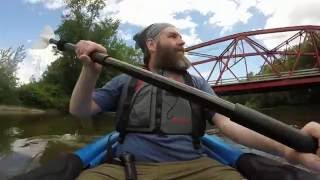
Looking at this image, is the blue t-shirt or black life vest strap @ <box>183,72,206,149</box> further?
black life vest strap @ <box>183,72,206,149</box>

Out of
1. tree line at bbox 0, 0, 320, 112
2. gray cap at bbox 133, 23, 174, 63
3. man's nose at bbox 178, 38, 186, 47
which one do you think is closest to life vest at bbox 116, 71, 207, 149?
man's nose at bbox 178, 38, 186, 47

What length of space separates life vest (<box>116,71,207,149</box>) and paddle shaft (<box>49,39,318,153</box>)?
97 cm

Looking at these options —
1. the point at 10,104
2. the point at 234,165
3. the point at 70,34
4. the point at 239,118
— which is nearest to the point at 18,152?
the point at 234,165

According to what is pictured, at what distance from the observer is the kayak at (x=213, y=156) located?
94.8 inches

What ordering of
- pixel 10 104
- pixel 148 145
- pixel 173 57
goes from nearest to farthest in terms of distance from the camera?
1. pixel 148 145
2. pixel 173 57
3. pixel 10 104

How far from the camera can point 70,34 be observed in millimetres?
39969

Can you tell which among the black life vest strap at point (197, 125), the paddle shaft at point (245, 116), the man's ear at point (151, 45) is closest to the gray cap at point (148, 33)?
the man's ear at point (151, 45)

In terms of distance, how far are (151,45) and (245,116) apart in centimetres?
194

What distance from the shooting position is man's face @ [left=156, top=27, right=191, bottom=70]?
10.2 ft

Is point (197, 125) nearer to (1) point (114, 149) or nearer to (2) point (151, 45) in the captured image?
(1) point (114, 149)

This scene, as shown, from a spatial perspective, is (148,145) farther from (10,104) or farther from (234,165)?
(10,104)

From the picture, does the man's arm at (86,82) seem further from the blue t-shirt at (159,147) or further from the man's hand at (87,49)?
the blue t-shirt at (159,147)

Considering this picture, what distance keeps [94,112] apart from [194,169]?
75 centimetres

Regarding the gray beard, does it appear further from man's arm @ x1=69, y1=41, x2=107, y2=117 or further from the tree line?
the tree line
